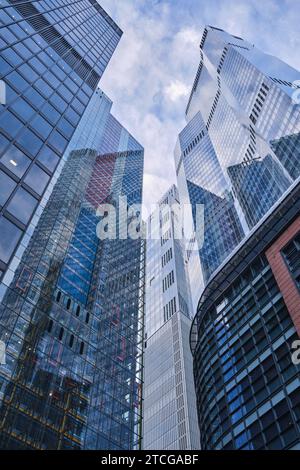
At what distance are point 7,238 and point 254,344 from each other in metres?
27.8

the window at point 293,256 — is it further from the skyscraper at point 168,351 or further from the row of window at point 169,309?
the row of window at point 169,309

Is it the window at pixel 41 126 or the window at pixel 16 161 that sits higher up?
the window at pixel 41 126

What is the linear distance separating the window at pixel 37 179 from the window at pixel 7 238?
4.15 meters

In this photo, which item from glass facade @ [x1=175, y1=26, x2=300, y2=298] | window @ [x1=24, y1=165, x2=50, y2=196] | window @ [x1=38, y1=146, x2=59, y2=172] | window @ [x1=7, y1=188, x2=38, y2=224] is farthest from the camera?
glass facade @ [x1=175, y1=26, x2=300, y2=298]

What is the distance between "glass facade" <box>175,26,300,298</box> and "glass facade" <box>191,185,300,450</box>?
38872 mm

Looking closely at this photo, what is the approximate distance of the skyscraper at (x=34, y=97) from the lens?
23688 mm

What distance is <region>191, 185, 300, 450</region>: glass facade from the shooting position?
111 feet

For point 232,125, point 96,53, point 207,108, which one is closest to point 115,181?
point 96,53

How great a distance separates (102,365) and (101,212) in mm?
29183

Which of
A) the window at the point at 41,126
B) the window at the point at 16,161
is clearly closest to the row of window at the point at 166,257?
the window at the point at 41,126

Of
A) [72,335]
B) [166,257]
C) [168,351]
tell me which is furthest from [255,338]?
[166,257]

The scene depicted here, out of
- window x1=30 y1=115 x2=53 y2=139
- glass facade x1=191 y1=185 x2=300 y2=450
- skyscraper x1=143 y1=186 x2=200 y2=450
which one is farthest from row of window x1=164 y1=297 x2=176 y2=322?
window x1=30 y1=115 x2=53 y2=139

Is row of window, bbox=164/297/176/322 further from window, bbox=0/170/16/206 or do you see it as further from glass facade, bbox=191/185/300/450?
window, bbox=0/170/16/206

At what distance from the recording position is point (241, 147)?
135500 millimetres
